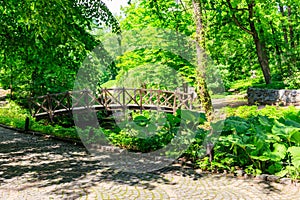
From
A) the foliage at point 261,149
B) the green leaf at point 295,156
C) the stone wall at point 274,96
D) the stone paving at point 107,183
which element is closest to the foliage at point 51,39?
the stone paving at point 107,183

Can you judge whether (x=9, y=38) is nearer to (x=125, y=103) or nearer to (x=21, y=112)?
(x=125, y=103)

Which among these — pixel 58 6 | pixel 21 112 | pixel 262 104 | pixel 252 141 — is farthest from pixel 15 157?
pixel 262 104

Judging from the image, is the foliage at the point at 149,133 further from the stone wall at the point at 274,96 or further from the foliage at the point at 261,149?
the stone wall at the point at 274,96

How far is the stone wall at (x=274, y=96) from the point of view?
49.2 ft

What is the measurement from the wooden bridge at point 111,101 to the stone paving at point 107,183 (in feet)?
18.1

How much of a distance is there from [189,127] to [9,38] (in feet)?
17.6

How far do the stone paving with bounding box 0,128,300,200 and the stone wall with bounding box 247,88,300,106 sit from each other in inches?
405

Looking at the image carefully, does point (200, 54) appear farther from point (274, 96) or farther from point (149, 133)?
point (274, 96)

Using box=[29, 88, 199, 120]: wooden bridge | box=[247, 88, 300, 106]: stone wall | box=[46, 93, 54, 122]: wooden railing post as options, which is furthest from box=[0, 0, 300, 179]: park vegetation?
box=[247, 88, 300, 106]: stone wall

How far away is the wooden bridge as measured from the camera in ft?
42.4

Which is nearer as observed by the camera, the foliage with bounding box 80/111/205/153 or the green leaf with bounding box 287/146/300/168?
the green leaf with bounding box 287/146/300/168

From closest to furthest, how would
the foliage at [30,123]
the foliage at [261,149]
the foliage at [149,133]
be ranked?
the foliage at [261,149] → the foliage at [149,133] → the foliage at [30,123]

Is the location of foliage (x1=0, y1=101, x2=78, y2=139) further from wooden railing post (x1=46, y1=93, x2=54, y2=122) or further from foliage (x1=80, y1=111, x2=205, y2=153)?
foliage (x1=80, y1=111, x2=205, y2=153)

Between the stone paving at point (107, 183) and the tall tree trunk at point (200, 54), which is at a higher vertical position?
the tall tree trunk at point (200, 54)
